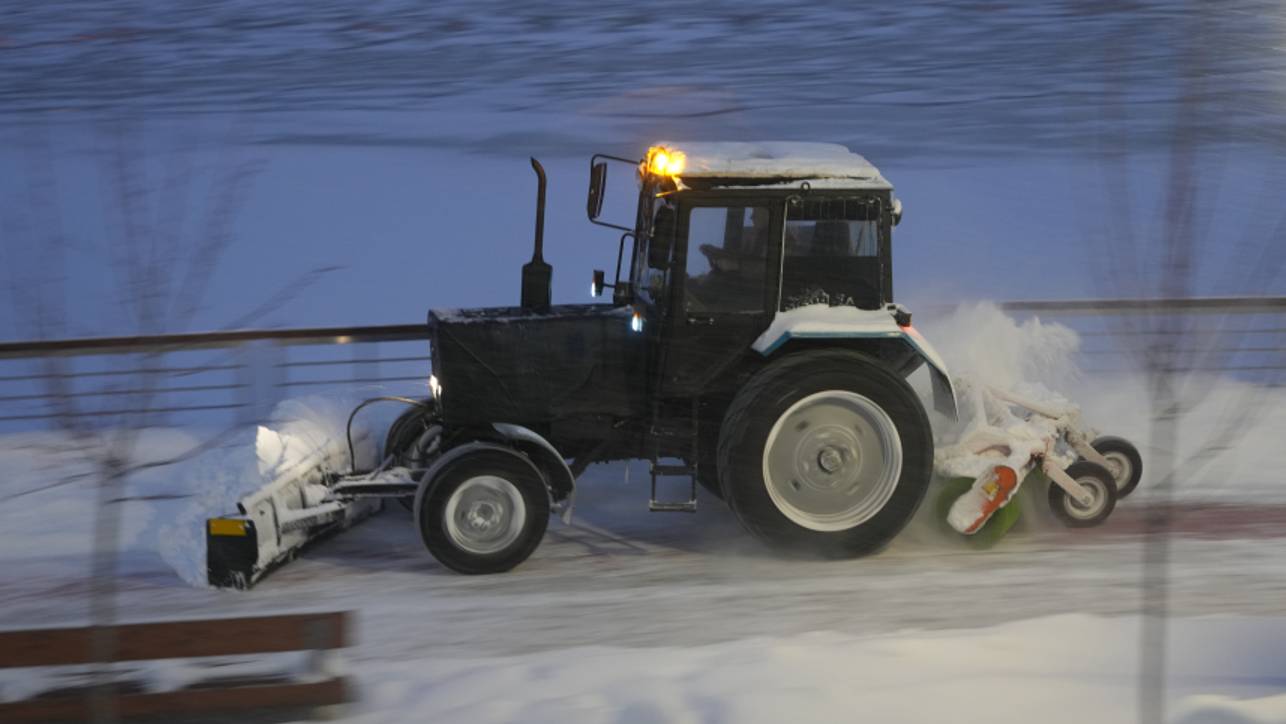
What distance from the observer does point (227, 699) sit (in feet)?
13.5

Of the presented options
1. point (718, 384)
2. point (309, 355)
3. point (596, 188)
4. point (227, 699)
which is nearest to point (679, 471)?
point (718, 384)

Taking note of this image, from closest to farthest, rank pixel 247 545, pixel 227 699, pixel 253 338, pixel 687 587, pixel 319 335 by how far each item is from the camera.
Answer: pixel 227 699 < pixel 247 545 < pixel 687 587 < pixel 253 338 < pixel 319 335

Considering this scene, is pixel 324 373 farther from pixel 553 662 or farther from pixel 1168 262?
pixel 1168 262

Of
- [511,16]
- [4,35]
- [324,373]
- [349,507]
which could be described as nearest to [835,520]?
[349,507]

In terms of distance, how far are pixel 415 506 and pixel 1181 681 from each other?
10.3 ft

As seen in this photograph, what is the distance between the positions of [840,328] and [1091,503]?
1640 mm

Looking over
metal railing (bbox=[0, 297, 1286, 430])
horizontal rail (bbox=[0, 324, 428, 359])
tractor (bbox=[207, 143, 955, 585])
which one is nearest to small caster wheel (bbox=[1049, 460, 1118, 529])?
metal railing (bbox=[0, 297, 1286, 430])

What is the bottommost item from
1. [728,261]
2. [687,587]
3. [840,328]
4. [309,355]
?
[687,587]

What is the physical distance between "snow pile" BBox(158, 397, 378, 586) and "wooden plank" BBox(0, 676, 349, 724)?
139 cm

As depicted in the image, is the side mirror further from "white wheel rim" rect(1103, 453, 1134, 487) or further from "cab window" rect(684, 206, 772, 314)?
"white wheel rim" rect(1103, 453, 1134, 487)

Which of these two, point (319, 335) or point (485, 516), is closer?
point (485, 516)

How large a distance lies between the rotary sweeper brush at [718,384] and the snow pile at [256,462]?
4.8 inches

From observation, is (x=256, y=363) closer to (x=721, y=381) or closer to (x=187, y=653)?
(x=721, y=381)

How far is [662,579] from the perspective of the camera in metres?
5.75
